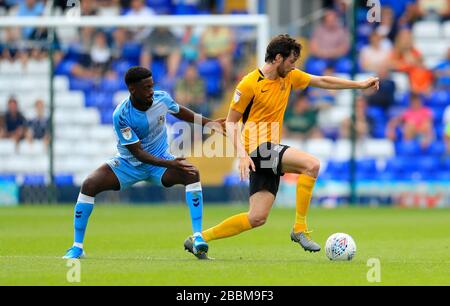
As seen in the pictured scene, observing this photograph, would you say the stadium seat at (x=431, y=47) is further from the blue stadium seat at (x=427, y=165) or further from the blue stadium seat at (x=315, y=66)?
the blue stadium seat at (x=427, y=165)

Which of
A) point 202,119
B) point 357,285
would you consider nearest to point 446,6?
point 202,119

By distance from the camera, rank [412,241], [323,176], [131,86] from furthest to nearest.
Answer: [323,176], [412,241], [131,86]

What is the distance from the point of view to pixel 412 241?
46.3 ft

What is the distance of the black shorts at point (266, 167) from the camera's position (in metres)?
11.6

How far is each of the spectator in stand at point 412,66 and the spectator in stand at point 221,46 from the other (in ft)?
11.8

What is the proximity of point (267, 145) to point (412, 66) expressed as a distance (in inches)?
514

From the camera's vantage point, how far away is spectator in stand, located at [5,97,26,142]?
2330 cm

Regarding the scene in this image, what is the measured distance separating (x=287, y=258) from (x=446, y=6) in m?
15.2

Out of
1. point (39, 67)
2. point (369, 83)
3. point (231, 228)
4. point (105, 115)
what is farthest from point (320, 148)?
point (231, 228)

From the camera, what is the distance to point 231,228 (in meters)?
11.6

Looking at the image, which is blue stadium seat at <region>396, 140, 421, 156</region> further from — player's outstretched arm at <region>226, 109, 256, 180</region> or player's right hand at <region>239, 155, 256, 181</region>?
player's right hand at <region>239, 155, 256, 181</region>

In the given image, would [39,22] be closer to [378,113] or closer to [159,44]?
[159,44]

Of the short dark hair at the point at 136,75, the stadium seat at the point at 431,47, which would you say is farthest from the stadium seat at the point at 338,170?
the short dark hair at the point at 136,75
